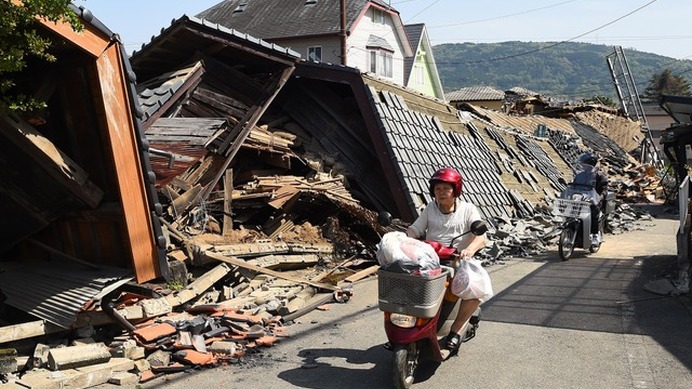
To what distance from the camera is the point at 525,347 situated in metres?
6.72

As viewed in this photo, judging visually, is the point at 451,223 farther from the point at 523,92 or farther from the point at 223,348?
the point at 523,92

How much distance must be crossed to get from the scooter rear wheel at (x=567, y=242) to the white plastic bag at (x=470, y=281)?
6.70m

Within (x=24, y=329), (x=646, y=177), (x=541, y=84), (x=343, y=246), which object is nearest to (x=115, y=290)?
(x=24, y=329)

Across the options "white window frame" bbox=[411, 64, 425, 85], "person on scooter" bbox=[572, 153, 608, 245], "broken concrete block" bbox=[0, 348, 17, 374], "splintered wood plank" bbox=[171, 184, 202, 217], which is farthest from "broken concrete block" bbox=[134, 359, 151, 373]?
"white window frame" bbox=[411, 64, 425, 85]

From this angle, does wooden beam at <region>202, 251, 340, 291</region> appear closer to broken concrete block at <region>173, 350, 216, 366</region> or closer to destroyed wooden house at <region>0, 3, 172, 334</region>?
destroyed wooden house at <region>0, 3, 172, 334</region>

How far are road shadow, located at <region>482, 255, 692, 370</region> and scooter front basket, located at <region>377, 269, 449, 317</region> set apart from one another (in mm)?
2669

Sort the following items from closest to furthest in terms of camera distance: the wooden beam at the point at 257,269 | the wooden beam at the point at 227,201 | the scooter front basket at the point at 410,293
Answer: the scooter front basket at the point at 410,293, the wooden beam at the point at 257,269, the wooden beam at the point at 227,201

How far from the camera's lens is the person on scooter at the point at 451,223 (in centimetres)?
598

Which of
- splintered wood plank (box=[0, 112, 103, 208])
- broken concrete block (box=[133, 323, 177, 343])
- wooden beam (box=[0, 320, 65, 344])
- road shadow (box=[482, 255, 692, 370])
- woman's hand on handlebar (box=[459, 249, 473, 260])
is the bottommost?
road shadow (box=[482, 255, 692, 370])

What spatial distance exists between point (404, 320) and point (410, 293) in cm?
25

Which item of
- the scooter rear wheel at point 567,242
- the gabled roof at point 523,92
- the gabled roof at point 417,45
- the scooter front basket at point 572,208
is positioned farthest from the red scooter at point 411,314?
the gabled roof at point 417,45

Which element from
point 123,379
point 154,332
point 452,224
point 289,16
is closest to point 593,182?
point 452,224

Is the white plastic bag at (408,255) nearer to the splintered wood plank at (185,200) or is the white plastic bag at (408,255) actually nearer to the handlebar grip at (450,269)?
the handlebar grip at (450,269)

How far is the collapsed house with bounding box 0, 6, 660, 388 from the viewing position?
655cm
